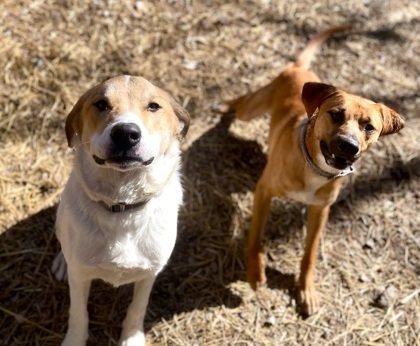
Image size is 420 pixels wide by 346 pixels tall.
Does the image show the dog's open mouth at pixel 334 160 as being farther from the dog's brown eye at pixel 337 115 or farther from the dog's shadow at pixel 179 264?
the dog's shadow at pixel 179 264

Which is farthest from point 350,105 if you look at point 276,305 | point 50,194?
Answer: point 50,194

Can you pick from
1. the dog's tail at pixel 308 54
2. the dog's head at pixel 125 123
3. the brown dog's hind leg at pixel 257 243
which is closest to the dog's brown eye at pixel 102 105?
the dog's head at pixel 125 123

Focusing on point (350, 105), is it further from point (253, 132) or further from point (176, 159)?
point (253, 132)

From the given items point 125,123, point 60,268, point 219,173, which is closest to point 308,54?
point 219,173

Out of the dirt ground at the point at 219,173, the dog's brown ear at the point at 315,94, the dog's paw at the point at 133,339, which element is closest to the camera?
the dog's brown ear at the point at 315,94

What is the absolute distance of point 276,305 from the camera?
159 inches

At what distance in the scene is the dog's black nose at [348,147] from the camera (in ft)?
9.77

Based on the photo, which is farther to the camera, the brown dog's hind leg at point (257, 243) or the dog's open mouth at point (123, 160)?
the brown dog's hind leg at point (257, 243)

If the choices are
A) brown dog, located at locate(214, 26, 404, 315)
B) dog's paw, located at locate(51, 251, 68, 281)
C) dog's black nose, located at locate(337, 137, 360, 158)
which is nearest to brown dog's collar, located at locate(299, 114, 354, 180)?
brown dog, located at locate(214, 26, 404, 315)

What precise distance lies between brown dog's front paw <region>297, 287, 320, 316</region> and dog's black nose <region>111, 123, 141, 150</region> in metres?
2.09

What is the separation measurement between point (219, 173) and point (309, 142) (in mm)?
1387

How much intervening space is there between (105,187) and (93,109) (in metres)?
0.42

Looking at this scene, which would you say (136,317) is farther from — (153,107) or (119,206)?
(153,107)

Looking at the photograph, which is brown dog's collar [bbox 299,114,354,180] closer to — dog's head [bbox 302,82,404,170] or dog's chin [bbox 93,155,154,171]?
dog's head [bbox 302,82,404,170]
